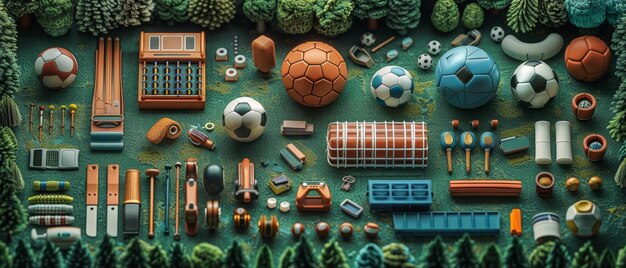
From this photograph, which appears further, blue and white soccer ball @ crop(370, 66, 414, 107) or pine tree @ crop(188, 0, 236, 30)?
pine tree @ crop(188, 0, 236, 30)

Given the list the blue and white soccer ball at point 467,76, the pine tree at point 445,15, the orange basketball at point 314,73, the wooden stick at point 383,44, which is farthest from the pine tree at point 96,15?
the blue and white soccer ball at point 467,76

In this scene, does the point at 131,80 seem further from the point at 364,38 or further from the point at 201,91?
the point at 364,38

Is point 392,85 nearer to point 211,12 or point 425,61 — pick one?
point 425,61

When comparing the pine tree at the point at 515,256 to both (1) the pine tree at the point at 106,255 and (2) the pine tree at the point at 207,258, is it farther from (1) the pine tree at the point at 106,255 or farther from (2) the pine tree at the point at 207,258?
(1) the pine tree at the point at 106,255

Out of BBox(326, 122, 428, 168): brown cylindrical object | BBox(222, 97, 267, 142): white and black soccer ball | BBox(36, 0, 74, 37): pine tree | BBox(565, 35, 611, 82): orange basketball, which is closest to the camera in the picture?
BBox(222, 97, 267, 142): white and black soccer ball

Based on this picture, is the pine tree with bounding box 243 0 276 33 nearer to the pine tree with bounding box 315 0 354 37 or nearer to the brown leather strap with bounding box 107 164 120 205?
the pine tree with bounding box 315 0 354 37

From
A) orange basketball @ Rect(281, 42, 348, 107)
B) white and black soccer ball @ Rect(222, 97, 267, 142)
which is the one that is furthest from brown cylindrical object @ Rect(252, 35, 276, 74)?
white and black soccer ball @ Rect(222, 97, 267, 142)
